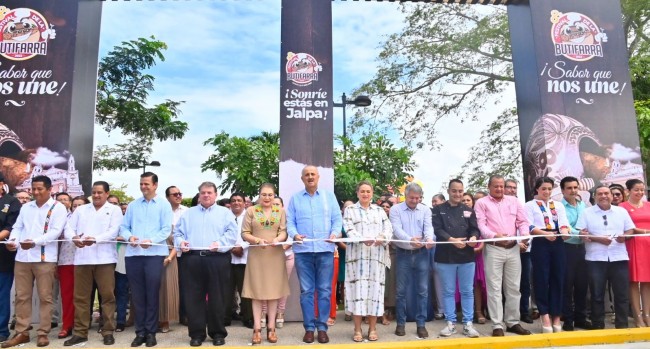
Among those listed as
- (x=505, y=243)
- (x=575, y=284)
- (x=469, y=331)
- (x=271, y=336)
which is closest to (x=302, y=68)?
(x=505, y=243)

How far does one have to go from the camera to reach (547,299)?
535 cm

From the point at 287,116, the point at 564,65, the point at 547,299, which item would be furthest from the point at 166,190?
the point at 564,65

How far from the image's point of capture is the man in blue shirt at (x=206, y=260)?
5.04 m

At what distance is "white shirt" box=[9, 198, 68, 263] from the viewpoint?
5.06 metres

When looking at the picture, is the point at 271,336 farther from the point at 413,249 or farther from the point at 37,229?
the point at 37,229

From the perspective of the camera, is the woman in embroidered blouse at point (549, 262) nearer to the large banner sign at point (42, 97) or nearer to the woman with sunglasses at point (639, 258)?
the woman with sunglasses at point (639, 258)

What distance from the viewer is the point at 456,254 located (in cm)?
525

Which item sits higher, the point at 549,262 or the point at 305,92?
the point at 305,92

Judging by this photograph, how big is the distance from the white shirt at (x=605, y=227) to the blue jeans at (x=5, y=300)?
6.21 metres

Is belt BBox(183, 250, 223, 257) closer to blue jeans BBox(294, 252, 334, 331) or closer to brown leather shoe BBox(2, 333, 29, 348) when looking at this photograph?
blue jeans BBox(294, 252, 334, 331)

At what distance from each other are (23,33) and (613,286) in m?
8.35

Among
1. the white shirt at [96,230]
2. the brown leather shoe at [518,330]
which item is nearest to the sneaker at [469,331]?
the brown leather shoe at [518,330]

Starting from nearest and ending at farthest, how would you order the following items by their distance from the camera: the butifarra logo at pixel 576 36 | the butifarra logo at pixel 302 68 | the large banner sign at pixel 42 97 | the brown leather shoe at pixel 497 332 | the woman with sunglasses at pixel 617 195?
the brown leather shoe at pixel 497 332, the woman with sunglasses at pixel 617 195, the large banner sign at pixel 42 97, the butifarra logo at pixel 302 68, the butifarra logo at pixel 576 36

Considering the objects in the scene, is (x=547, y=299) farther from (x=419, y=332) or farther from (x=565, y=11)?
(x=565, y=11)
